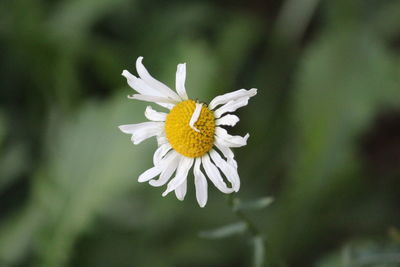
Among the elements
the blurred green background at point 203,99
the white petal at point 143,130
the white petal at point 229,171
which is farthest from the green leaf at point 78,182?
the white petal at point 229,171

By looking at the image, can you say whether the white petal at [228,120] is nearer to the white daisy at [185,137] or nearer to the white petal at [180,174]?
the white daisy at [185,137]

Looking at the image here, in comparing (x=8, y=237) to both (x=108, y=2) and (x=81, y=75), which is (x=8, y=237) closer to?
(x=81, y=75)

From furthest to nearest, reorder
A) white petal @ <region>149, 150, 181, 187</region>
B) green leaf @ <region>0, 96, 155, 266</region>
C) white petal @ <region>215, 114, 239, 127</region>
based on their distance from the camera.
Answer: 1. green leaf @ <region>0, 96, 155, 266</region>
2. white petal @ <region>149, 150, 181, 187</region>
3. white petal @ <region>215, 114, 239, 127</region>

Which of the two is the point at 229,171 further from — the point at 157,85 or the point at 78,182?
the point at 78,182

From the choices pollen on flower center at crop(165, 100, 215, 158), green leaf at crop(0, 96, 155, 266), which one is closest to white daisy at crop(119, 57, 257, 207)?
pollen on flower center at crop(165, 100, 215, 158)

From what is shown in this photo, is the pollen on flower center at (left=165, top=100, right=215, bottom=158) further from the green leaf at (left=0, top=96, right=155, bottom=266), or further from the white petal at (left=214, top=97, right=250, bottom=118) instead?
the green leaf at (left=0, top=96, right=155, bottom=266)

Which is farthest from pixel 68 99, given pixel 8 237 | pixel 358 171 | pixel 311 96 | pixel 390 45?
pixel 390 45

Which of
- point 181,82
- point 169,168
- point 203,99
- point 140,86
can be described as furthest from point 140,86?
point 203,99
